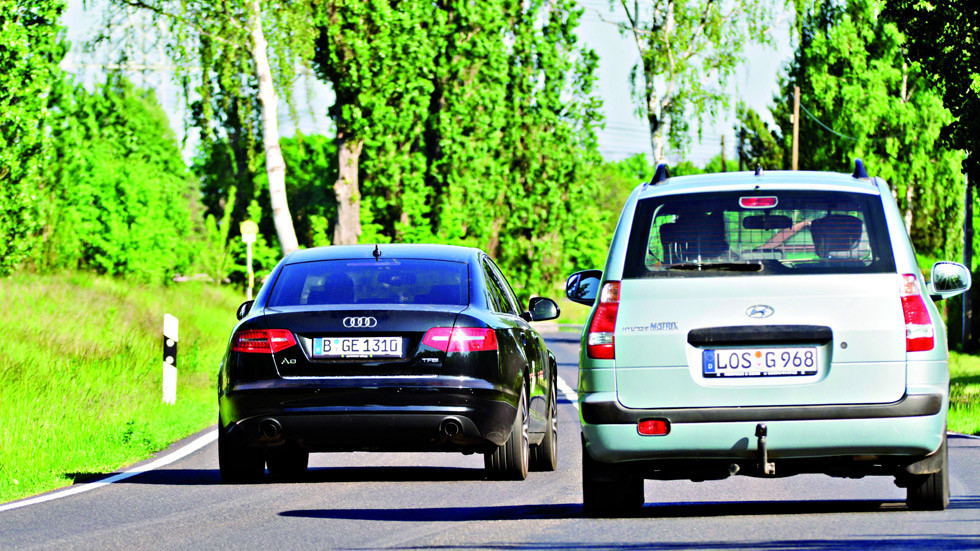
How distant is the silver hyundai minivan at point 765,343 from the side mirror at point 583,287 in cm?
71

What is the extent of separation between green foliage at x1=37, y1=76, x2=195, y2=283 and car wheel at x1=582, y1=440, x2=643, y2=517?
88.1 feet

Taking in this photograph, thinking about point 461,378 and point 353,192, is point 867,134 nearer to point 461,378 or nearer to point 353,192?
point 353,192

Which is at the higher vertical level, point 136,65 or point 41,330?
point 136,65

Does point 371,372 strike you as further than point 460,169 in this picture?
No

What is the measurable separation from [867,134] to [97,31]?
34149 mm

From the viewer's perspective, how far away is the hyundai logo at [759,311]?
26.1ft

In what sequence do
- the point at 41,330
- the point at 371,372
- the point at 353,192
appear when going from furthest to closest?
the point at 353,192 → the point at 41,330 → the point at 371,372

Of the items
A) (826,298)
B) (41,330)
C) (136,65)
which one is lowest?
(41,330)

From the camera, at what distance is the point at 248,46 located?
31.8 meters

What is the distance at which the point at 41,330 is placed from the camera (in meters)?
22.6

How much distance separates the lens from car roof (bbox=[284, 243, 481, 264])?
37.0ft

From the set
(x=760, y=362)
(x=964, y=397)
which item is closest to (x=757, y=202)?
(x=760, y=362)

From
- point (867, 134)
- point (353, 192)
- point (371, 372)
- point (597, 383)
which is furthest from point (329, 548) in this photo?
point (867, 134)

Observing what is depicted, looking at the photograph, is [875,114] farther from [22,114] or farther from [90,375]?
[90,375]
